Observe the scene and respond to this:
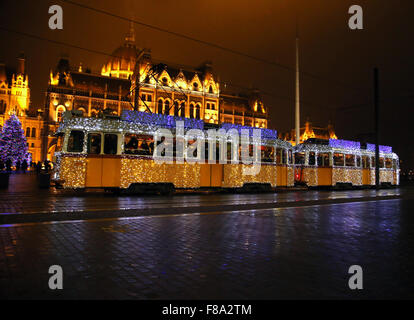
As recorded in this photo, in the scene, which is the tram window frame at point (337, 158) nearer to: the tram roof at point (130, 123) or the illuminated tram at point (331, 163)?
the illuminated tram at point (331, 163)

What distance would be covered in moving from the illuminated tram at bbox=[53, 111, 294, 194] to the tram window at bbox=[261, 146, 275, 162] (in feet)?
6.77

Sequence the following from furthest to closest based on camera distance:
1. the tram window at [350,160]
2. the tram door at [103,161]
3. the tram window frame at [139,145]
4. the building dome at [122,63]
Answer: the building dome at [122,63] → the tram window at [350,160] → the tram window frame at [139,145] → the tram door at [103,161]

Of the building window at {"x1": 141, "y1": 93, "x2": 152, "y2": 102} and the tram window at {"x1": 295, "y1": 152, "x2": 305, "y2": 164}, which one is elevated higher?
the building window at {"x1": 141, "y1": 93, "x2": 152, "y2": 102}

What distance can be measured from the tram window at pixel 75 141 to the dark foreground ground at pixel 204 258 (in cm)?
614

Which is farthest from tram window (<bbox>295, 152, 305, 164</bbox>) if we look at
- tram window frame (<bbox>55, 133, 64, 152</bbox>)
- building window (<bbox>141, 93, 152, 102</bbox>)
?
building window (<bbox>141, 93, 152, 102</bbox>)

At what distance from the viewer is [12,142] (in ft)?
201

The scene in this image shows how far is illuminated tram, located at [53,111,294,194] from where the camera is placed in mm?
13906

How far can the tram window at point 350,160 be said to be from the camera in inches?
973

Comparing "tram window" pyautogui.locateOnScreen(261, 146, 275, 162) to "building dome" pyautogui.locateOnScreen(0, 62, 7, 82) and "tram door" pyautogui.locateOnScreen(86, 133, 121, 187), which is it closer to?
"tram door" pyautogui.locateOnScreen(86, 133, 121, 187)

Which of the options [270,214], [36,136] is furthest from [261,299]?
[36,136]

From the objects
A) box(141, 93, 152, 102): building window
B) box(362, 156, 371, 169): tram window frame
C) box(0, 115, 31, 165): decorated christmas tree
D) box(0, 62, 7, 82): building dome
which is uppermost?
box(0, 62, 7, 82): building dome

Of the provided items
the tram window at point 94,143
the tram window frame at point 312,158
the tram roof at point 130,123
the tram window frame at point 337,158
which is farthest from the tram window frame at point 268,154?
the tram window at point 94,143

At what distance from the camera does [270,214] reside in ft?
32.5

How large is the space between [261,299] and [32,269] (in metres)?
3.00
